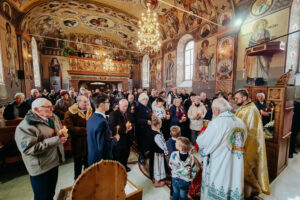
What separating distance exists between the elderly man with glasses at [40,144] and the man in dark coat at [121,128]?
0.93 m

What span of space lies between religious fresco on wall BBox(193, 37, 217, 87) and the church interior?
68mm

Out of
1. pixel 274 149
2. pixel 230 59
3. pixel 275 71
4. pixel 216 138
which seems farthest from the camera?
pixel 230 59

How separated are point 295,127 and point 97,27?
17.6 metres

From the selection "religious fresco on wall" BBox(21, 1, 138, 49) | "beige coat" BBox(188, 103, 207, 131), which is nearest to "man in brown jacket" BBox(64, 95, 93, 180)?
"beige coat" BBox(188, 103, 207, 131)

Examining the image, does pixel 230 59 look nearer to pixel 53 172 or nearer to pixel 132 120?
pixel 132 120

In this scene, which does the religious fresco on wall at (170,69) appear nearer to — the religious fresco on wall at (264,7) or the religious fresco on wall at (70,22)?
the religious fresco on wall at (264,7)

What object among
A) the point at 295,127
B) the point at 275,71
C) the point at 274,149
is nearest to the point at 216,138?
the point at 274,149

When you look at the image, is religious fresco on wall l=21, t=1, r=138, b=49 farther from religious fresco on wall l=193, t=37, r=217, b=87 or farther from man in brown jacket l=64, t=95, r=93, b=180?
man in brown jacket l=64, t=95, r=93, b=180

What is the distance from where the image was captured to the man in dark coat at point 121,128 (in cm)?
254

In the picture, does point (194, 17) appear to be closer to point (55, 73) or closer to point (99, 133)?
point (99, 133)

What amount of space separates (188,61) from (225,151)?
1030 cm

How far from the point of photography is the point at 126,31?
14859 mm

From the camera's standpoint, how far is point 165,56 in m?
12.6

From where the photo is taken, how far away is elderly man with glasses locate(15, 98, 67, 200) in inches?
57.6
